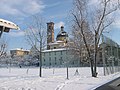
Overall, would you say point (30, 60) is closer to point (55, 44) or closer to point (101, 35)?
point (55, 44)

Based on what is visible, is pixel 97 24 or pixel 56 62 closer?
pixel 97 24

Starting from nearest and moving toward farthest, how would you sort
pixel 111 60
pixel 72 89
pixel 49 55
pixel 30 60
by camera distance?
pixel 72 89 → pixel 111 60 → pixel 30 60 → pixel 49 55

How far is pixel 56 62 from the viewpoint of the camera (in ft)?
398

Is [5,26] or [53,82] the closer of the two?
[5,26]

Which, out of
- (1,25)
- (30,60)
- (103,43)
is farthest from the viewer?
(30,60)

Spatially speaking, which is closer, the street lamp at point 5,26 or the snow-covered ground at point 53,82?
the street lamp at point 5,26

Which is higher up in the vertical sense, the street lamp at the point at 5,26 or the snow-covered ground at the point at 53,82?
the street lamp at the point at 5,26

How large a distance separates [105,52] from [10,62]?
10133cm

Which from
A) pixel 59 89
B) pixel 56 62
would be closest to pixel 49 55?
pixel 56 62

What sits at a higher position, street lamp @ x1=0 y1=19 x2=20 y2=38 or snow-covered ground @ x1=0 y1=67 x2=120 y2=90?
street lamp @ x1=0 y1=19 x2=20 y2=38

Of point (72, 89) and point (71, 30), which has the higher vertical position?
point (71, 30)

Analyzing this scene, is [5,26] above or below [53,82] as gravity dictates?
above

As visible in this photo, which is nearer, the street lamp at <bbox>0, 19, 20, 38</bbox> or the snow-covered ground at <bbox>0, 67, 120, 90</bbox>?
the street lamp at <bbox>0, 19, 20, 38</bbox>

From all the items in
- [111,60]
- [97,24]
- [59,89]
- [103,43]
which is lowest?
[59,89]
